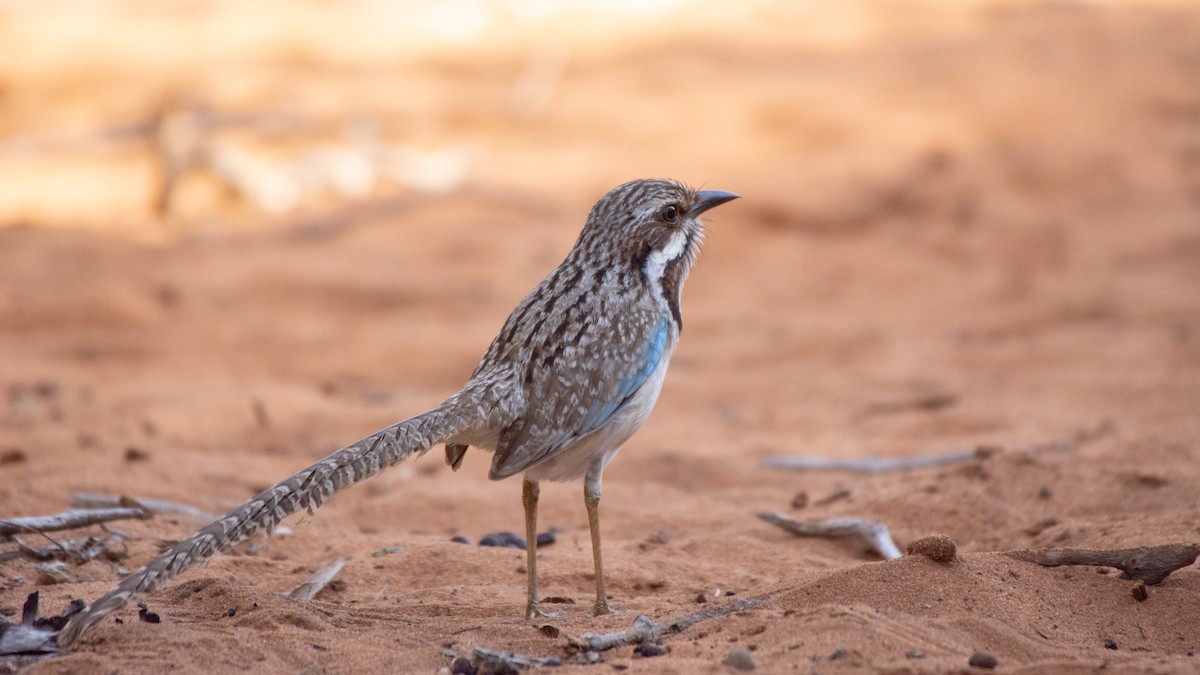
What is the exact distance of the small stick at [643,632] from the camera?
14.8ft

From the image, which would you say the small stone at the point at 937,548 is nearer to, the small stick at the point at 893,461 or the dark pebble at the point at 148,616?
the small stick at the point at 893,461

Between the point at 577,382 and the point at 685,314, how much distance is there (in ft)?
26.2

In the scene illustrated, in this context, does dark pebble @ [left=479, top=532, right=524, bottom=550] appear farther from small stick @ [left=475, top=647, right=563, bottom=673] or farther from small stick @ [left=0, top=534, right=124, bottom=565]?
small stick @ [left=475, top=647, right=563, bottom=673]

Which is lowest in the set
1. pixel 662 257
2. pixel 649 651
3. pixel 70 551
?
pixel 649 651

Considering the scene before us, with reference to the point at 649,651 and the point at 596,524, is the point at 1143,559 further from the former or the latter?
the point at 596,524

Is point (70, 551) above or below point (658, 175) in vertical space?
below

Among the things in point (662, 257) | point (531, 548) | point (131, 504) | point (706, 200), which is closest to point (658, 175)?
point (706, 200)

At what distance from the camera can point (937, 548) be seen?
189 inches

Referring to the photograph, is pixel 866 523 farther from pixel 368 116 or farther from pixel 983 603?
pixel 368 116

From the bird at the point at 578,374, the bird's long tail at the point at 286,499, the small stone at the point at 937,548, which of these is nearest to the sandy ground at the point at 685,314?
the small stone at the point at 937,548

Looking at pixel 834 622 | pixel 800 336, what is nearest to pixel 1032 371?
pixel 800 336

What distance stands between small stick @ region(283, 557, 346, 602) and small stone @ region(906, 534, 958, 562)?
2.57 metres

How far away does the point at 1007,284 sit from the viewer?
1338cm

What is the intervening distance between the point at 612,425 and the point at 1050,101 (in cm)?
1396
